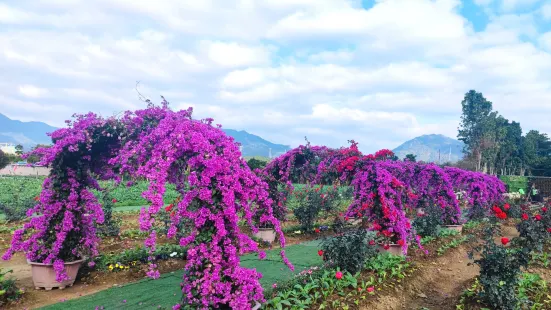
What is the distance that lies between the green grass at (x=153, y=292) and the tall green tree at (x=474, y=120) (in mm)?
42404

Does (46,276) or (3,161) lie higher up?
(3,161)

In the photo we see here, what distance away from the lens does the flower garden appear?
13.7ft

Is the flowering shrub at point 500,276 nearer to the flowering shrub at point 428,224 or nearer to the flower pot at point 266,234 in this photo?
the flowering shrub at point 428,224

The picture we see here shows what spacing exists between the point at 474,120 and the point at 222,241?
48.2m

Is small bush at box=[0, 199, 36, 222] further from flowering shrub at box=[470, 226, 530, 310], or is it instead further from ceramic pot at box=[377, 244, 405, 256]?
flowering shrub at box=[470, 226, 530, 310]

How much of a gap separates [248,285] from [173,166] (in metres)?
1.56

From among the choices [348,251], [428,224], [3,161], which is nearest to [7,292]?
[348,251]

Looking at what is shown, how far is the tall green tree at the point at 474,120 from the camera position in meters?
44.2

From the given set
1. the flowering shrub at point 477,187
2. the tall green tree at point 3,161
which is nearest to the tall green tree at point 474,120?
the flowering shrub at point 477,187

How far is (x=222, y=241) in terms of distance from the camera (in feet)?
14.1

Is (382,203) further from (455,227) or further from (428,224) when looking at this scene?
(455,227)

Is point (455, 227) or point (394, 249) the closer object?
point (394, 249)

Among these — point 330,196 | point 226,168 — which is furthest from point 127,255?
point 330,196

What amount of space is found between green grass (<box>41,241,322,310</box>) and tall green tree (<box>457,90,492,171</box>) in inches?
1669
